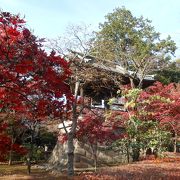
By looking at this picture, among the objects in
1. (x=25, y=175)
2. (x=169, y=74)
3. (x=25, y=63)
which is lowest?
(x=25, y=175)

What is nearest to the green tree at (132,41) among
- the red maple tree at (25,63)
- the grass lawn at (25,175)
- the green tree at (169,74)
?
the green tree at (169,74)

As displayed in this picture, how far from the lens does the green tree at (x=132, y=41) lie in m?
31.7

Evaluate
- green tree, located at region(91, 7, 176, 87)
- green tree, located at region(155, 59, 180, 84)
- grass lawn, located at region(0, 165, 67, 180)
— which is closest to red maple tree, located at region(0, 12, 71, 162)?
grass lawn, located at region(0, 165, 67, 180)

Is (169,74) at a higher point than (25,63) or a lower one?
higher

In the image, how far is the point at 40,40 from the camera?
8.13 metres

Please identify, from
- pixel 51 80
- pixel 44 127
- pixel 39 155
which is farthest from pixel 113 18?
pixel 51 80

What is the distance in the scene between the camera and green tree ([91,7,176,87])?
104 ft

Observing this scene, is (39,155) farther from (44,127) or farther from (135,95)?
(135,95)

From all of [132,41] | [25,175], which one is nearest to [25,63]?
[25,175]

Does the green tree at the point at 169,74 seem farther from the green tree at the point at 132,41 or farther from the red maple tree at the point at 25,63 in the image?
the red maple tree at the point at 25,63

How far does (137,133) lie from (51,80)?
1104 cm

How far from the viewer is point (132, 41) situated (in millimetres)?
35438

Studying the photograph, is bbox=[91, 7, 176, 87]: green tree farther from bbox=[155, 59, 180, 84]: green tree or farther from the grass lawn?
the grass lawn

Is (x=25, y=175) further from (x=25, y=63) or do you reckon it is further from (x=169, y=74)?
(x=169, y=74)
